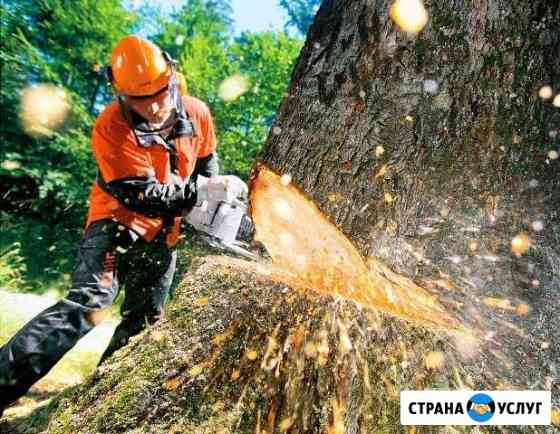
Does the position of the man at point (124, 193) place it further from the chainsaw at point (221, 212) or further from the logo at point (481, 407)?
the logo at point (481, 407)

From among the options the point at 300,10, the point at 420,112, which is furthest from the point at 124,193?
the point at 300,10

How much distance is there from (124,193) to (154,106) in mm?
542

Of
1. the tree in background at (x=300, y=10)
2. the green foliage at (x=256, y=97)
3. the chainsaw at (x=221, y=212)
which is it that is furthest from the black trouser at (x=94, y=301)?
the tree in background at (x=300, y=10)

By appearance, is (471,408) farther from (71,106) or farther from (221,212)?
(71,106)

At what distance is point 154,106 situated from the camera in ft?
7.02

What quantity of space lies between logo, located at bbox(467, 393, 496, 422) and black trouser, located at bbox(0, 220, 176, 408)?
180cm

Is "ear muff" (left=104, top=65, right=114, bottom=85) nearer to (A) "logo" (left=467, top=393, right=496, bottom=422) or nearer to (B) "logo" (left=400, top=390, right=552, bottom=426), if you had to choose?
(B) "logo" (left=400, top=390, right=552, bottom=426)

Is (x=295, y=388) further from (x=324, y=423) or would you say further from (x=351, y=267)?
(x=351, y=267)

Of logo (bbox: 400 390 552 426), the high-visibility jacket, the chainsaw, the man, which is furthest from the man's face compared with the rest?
logo (bbox: 400 390 552 426)

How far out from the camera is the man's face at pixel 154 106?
2117 millimetres

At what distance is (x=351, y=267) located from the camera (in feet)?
4.90

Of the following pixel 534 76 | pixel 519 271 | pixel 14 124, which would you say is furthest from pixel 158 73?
pixel 14 124

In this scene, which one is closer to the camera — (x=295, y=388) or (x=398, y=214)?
(x=295, y=388)

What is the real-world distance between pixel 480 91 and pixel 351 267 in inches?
33.9
